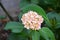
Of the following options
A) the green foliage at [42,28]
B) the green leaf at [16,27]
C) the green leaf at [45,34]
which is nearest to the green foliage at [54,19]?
the green foliage at [42,28]

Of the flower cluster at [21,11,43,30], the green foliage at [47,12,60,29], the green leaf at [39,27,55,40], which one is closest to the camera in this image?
the flower cluster at [21,11,43,30]

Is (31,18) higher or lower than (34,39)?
higher

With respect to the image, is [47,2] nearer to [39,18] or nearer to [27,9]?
[27,9]

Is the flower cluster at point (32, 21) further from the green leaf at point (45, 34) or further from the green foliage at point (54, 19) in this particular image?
the green foliage at point (54, 19)

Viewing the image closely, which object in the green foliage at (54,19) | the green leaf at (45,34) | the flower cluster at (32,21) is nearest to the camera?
the flower cluster at (32,21)

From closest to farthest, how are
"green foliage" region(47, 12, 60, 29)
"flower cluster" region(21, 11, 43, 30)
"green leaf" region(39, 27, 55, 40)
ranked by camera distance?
"flower cluster" region(21, 11, 43, 30) < "green leaf" region(39, 27, 55, 40) < "green foliage" region(47, 12, 60, 29)

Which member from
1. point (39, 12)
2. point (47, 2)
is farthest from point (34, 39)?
point (47, 2)

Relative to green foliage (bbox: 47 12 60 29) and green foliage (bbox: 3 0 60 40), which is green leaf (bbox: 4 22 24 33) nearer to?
green foliage (bbox: 3 0 60 40)

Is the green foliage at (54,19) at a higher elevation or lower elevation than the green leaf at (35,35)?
higher

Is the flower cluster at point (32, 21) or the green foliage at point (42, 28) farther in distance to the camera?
the green foliage at point (42, 28)

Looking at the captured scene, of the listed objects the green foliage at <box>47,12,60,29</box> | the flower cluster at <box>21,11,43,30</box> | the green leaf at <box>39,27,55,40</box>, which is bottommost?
the green leaf at <box>39,27,55,40</box>

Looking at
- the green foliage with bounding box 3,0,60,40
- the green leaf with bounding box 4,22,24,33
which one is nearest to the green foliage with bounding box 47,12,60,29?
the green foliage with bounding box 3,0,60,40
